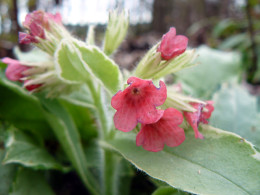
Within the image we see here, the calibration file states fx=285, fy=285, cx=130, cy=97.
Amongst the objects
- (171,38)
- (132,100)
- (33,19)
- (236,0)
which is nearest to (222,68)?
(171,38)

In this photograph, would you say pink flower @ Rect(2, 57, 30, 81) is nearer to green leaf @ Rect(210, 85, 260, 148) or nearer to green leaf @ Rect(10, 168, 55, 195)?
green leaf @ Rect(10, 168, 55, 195)

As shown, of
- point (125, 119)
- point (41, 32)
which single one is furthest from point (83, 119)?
point (125, 119)

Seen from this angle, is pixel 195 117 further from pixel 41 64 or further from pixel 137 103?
pixel 41 64

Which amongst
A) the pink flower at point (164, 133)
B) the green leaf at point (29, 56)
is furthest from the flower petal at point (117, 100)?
the green leaf at point (29, 56)

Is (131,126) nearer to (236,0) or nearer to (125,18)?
(125,18)

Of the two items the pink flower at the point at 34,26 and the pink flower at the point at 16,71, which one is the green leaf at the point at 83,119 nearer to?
the pink flower at the point at 16,71

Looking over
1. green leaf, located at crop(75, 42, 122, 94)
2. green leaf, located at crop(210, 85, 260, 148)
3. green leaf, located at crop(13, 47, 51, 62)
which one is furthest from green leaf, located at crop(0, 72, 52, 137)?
green leaf, located at crop(210, 85, 260, 148)

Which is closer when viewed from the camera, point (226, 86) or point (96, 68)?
point (96, 68)
